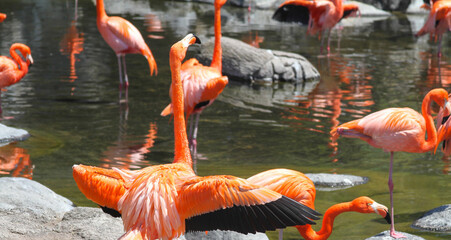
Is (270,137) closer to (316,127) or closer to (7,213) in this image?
(316,127)

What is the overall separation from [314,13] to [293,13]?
48 cm

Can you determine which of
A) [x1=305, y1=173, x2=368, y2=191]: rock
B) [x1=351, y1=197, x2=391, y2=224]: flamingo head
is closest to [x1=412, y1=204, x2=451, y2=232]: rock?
[x1=351, y1=197, x2=391, y2=224]: flamingo head

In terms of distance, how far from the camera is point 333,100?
8703mm

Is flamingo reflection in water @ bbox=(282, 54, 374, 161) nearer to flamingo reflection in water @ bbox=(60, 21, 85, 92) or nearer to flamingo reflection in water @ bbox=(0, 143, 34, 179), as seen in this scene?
flamingo reflection in water @ bbox=(0, 143, 34, 179)

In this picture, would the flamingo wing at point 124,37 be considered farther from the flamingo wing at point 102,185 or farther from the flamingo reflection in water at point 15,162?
the flamingo wing at point 102,185

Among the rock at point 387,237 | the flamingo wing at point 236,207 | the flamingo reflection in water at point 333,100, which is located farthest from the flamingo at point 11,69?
the flamingo wing at point 236,207

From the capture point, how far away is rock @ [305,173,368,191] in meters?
5.19

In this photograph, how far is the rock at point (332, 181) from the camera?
17.0 ft

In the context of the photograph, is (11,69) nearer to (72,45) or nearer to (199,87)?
(199,87)

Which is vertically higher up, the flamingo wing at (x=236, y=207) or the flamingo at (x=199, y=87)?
the flamingo wing at (x=236, y=207)

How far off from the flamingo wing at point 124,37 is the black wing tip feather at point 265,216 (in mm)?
6136

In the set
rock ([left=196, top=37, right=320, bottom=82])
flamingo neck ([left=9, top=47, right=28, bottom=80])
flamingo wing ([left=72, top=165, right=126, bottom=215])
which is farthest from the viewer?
rock ([left=196, top=37, right=320, bottom=82])

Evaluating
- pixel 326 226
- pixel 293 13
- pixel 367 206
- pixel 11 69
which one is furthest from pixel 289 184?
pixel 293 13

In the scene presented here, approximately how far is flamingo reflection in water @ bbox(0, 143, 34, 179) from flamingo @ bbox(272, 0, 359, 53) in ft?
24.8
